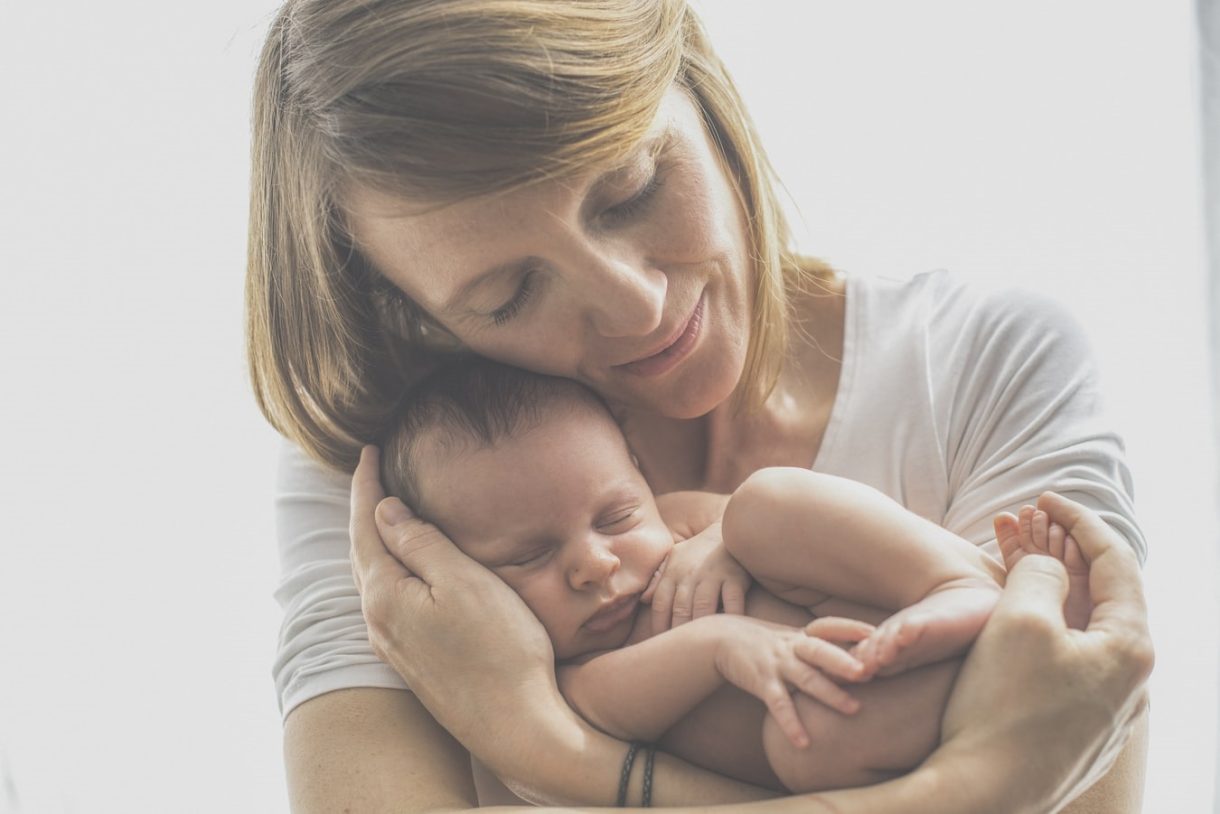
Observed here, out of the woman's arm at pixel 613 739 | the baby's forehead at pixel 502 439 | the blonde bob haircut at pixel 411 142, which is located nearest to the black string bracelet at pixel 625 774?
the woman's arm at pixel 613 739

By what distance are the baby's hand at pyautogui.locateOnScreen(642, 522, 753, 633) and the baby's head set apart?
23mm

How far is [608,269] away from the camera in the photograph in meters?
1.23

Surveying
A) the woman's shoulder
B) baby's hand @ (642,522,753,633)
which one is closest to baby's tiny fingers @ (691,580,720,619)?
baby's hand @ (642,522,753,633)

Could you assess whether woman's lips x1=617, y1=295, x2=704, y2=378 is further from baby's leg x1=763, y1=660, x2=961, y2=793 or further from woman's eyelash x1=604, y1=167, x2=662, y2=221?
baby's leg x1=763, y1=660, x2=961, y2=793

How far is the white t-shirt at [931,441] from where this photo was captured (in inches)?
51.2

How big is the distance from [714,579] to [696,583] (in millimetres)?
24

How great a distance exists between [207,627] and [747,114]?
4.75 ft

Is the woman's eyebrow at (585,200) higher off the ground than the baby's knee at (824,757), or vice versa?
the woman's eyebrow at (585,200)

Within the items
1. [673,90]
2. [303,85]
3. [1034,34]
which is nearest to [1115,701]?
[673,90]

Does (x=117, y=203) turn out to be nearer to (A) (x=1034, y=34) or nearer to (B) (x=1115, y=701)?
(A) (x=1034, y=34)

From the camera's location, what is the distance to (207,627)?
2270mm

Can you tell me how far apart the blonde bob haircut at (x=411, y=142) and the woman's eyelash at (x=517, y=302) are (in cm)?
13

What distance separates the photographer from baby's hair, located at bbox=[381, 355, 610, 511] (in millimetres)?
1380

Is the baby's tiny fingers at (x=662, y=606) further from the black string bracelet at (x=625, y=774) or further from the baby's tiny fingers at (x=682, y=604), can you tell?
the black string bracelet at (x=625, y=774)
